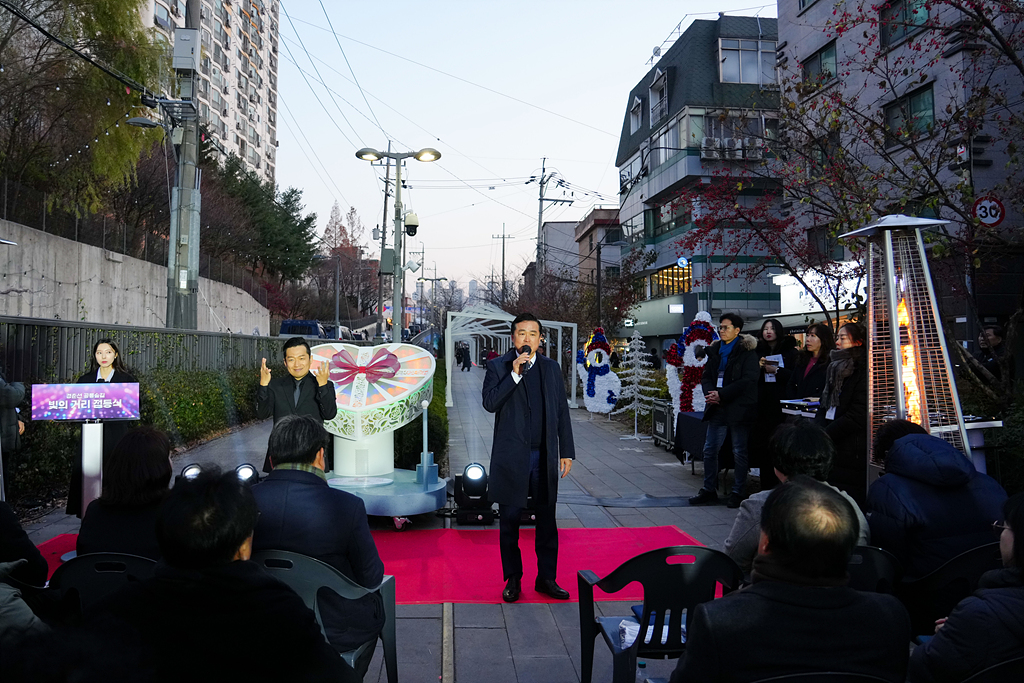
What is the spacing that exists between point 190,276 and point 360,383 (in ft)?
29.1

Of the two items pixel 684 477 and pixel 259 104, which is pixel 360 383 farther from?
pixel 259 104

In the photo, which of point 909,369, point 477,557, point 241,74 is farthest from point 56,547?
point 241,74

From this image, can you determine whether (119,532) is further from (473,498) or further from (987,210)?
(987,210)

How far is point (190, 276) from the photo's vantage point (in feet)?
46.0

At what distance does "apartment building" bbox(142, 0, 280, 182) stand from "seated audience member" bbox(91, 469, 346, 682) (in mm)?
50718

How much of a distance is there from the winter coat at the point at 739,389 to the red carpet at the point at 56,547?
550cm

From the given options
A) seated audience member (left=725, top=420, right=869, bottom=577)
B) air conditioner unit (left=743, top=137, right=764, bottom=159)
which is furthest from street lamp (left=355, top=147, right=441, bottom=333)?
seated audience member (left=725, top=420, right=869, bottom=577)

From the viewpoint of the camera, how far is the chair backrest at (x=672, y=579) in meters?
2.48

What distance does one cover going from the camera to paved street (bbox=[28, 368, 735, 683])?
12.0 feet

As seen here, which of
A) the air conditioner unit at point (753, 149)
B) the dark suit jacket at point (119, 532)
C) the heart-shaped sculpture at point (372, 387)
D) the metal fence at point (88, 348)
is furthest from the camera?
the air conditioner unit at point (753, 149)

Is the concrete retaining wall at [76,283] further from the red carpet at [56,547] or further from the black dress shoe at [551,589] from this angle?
the black dress shoe at [551,589]

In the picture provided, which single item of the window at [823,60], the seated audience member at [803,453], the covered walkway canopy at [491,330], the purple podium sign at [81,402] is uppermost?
the window at [823,60]

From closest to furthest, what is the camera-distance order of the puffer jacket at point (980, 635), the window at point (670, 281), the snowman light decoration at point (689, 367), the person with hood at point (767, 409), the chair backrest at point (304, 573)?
1. the puffer jacket at point (980, 635)
2. the chair backrest at point (304, 573)
3. the person with hood at point (767, 409)
4. the snowman light decoration at point (689, 367)
5. the window at point (670, 281)

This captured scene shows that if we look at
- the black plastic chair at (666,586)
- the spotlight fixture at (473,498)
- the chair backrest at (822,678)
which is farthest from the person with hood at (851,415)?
the chair backrest at (822,678)
